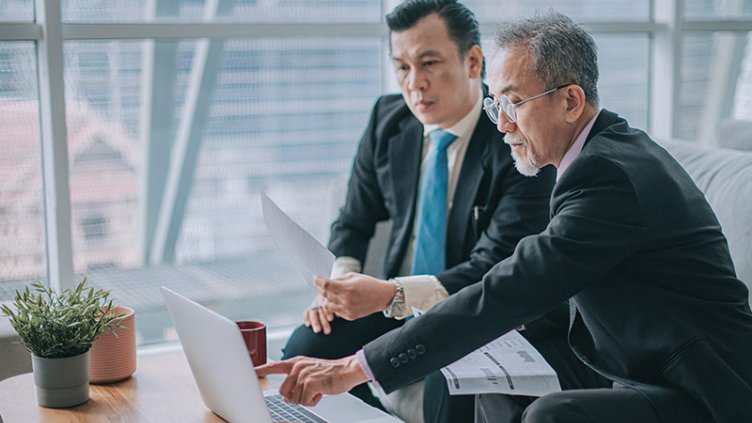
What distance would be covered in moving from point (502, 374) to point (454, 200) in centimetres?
72

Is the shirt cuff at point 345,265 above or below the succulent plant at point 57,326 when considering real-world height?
below

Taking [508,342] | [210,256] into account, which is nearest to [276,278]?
[210,256]

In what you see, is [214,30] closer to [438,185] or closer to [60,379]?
[438,185]

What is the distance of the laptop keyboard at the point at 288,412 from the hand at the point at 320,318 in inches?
21.8

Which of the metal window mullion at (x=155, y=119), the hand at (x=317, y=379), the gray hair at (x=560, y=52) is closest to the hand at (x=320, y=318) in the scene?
the hand at (x=317, y=379)

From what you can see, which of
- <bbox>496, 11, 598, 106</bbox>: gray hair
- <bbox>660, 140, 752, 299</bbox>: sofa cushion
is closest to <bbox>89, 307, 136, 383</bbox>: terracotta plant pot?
<bbox>496, 11, 598, 106</bbox>: gray hair

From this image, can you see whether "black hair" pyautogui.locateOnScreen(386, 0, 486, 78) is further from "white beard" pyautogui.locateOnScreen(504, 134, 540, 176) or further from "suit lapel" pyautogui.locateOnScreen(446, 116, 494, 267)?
"white beard" pyautogui.locateOnScreen(504, 134, 540, 176)

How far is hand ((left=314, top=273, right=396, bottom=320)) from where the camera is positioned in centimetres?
213

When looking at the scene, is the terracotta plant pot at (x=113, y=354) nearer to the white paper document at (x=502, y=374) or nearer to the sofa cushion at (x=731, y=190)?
the white paper document at (x=502, y=374)

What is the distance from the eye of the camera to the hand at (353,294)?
7.00 ft

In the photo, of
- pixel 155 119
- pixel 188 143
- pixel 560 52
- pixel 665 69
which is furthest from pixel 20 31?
pixel 665 69

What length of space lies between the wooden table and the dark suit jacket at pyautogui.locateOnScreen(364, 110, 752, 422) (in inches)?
16.0

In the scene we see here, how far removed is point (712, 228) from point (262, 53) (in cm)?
174

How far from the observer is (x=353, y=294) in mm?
2146
